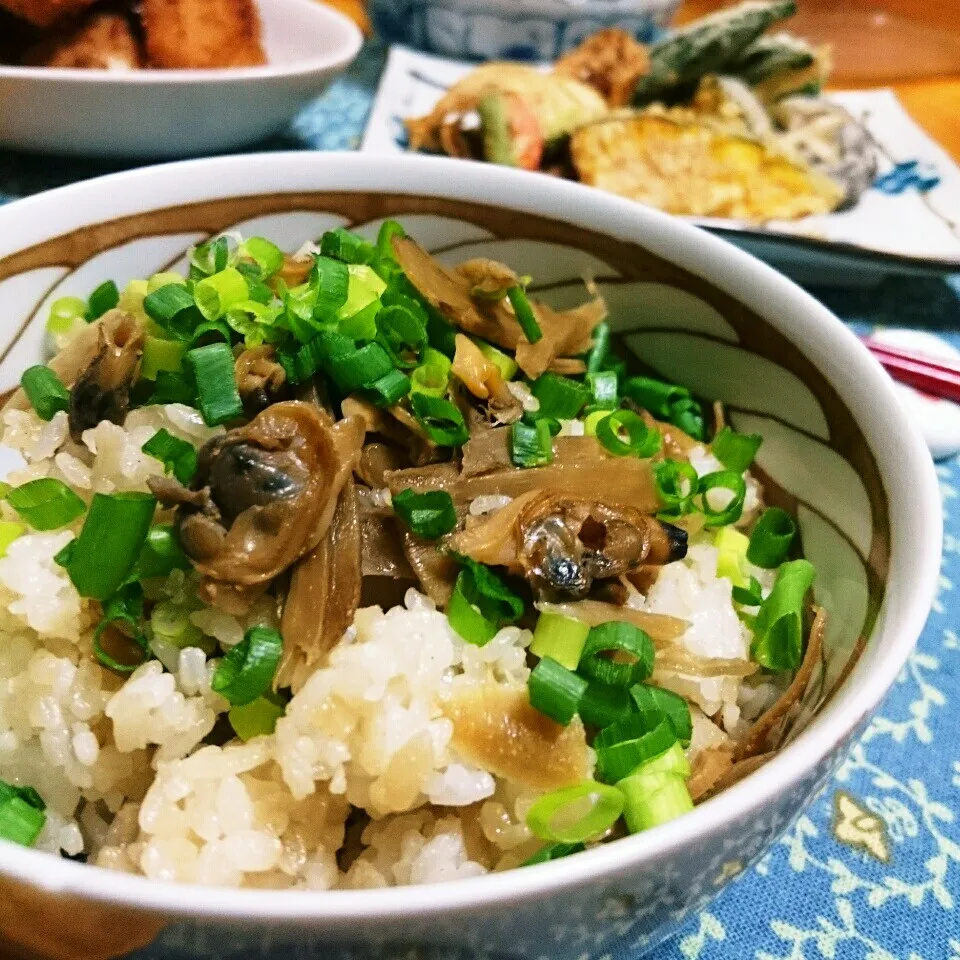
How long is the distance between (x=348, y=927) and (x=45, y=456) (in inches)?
37.4

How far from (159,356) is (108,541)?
0.38 metres

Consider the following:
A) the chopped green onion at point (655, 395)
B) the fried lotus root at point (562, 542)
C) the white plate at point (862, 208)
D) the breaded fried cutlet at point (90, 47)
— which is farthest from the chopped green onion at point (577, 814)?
the breaded fried cutlet at point (90, 47)

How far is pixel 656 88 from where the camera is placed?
154 inches

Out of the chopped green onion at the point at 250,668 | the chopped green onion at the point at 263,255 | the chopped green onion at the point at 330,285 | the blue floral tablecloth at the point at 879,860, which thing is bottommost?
the blue floral tablecloth at the point at 879,860

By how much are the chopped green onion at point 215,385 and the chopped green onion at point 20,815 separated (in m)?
0.54

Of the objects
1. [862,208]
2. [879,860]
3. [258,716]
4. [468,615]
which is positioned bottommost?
[879,860]

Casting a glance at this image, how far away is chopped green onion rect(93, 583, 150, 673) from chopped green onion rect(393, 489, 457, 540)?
1.19 ft

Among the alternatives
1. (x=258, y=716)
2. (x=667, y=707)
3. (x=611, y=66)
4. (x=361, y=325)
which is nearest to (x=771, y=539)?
(x=667, y=707)

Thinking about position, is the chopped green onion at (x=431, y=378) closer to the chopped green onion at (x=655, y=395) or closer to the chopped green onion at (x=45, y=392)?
the chopped green onion at (x=655, y=395)

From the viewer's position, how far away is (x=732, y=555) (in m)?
1.50

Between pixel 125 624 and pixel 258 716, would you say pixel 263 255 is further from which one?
pixel 258 716

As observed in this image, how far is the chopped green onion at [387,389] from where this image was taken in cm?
137

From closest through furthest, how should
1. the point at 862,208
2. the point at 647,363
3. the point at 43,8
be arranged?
1. the point at 647,363
2. the point at 43,8
3. the point at 862,208

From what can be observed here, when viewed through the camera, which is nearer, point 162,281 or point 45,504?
point 45,504
